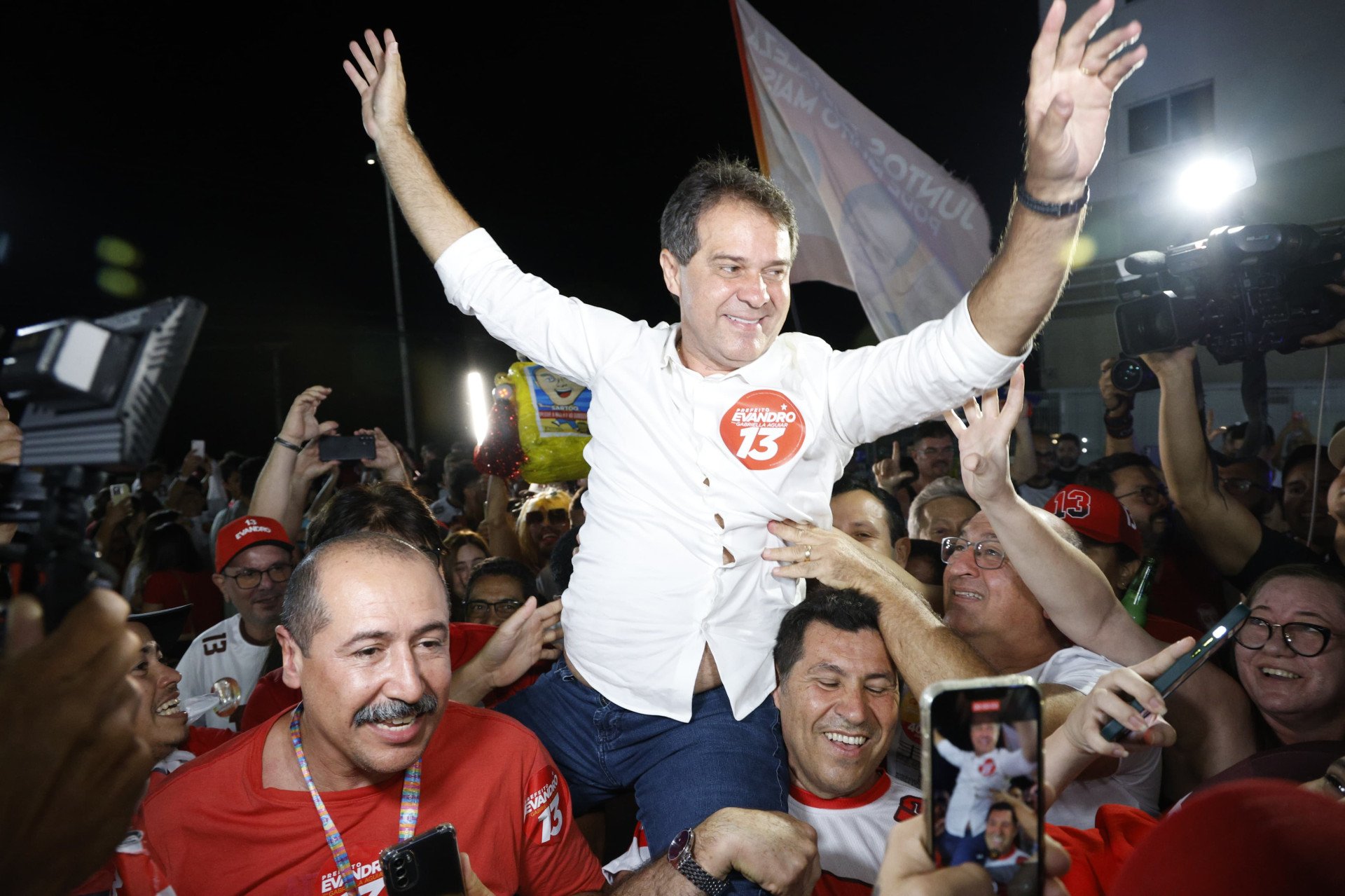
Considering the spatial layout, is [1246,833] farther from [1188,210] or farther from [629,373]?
[1188,210]

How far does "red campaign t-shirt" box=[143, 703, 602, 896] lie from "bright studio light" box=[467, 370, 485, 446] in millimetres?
19193

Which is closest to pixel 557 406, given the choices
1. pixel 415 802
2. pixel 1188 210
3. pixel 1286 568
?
pixel 415 802

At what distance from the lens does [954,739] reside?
38.7 inches

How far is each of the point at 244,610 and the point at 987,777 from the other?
148 inches

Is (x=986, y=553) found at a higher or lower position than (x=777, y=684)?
higher

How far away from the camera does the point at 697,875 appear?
6.65ft

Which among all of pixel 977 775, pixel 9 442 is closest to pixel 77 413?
pixel 9 442

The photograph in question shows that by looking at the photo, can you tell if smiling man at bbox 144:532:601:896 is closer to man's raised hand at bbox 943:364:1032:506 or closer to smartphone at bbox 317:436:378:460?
man's raised hand at bbox 943:364:1032:506

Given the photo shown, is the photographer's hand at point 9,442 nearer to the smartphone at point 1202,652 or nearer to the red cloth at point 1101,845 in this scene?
the smartphone at point 1202,652

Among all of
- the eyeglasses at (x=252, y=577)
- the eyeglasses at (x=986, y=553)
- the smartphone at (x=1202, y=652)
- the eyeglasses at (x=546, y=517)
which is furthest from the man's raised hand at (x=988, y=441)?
the eyeglasses at (x=546, y=517)

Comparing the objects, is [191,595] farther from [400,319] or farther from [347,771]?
[400,319]

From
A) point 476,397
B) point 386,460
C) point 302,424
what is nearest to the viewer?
point 302,424

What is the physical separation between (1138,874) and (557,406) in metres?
2.97

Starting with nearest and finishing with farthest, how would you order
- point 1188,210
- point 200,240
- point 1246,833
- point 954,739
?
Answer: point 1246,833, point 954,739, point 1188,210, point 200,240
